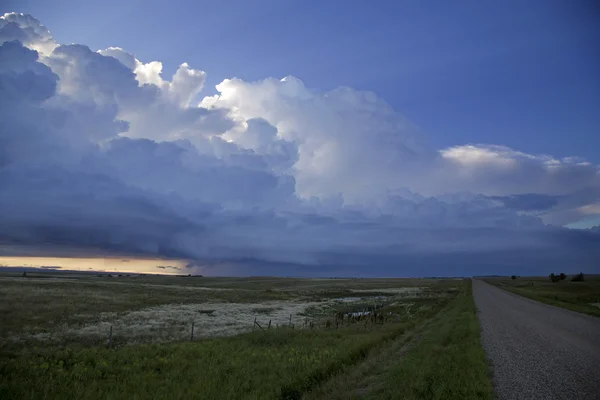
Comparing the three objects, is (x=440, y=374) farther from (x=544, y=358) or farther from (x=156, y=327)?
(x=156, y=327)

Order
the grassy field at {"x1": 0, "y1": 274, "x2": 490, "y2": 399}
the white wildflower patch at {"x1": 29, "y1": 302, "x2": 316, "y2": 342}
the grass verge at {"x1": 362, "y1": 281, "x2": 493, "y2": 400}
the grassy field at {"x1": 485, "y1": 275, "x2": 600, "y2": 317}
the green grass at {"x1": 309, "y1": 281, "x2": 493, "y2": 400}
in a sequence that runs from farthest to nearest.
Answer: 1. the grassy field at {"x1": 485, "y1": 275, "x2": 600, "y2": 317}
2. the white wildflower patch at {"x1": 29, "y1": 302, "x2": 316, "y2": 342}
3. the grassy field at {"x1": 0, "y1": 274, "x2": 490, "y2": 399}
4. the green grass at {"x1": 309, "y1": 281, "x2": 493, "y2": 400}
5. the grass verge at {"x1": 362, "y1": 281, "x2": 493, "y2": 400}

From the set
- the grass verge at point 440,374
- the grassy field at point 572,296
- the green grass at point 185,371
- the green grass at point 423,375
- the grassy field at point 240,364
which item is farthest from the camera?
the grassy field at point 572,296

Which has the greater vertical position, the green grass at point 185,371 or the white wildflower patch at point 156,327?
the green grass at point 185,371

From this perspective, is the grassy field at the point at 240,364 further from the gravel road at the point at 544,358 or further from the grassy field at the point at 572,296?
the grassy field at the point at 572,296

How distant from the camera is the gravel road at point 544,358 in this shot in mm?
11891

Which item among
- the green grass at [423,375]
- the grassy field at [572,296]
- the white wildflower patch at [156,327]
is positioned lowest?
the white wildflower patch at [156,327]

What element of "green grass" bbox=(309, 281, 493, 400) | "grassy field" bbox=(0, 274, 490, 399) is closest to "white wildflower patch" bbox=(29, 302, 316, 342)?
"grassy field" bbox=(0, 274, 490, 399)

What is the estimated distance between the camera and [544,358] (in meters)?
16.1

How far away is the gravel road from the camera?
11891 millimetres

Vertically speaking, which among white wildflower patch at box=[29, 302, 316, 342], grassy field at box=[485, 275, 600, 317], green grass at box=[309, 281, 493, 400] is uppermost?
green grass at box=[309, 281, 493, 400]

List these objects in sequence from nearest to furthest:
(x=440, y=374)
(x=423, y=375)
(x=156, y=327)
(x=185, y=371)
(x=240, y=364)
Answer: (x=440, y=374) → (x=423, y=375) → (x=185, y=371) → (x=240, y=364) → (x=156, y=327)

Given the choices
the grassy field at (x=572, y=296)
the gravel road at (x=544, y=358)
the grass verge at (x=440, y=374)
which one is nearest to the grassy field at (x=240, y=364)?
the grass verge at (x=440, y=374)

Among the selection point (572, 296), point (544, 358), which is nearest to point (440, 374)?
point (544, 358)

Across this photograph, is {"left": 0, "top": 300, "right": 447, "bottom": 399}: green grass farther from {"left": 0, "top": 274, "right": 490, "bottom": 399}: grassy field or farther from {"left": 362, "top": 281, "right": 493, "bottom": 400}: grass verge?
{"left": 362, "top": 281, "right": 493, "bottom": 400}: grass verge
